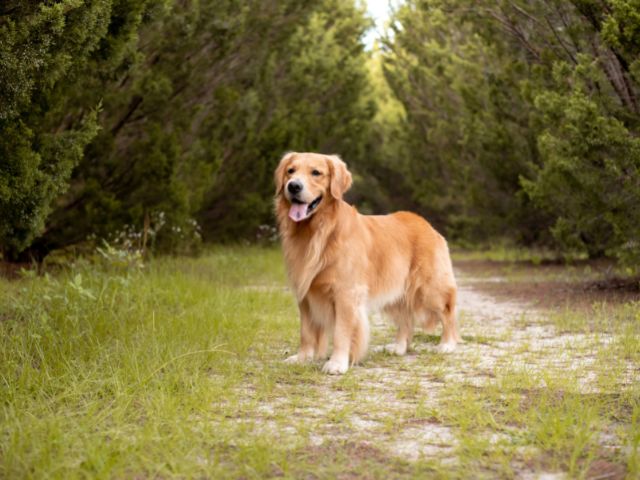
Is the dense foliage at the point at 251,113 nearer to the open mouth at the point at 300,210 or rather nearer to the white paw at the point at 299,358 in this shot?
the open mouth at the point at 300,210

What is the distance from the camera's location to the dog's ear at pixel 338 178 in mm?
5164

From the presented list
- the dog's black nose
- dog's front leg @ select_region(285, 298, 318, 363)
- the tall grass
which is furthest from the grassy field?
the dog's black nose

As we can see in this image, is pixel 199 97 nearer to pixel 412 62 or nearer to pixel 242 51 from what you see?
pixel 242 51

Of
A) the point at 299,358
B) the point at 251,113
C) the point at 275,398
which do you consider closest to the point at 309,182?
the point at 299,358

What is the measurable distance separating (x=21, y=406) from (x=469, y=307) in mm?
5609

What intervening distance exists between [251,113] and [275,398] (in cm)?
998

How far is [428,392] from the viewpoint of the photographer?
4.25 meters

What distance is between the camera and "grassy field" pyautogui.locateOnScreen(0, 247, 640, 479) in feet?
9.60

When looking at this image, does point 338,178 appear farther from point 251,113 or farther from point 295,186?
point 251,113

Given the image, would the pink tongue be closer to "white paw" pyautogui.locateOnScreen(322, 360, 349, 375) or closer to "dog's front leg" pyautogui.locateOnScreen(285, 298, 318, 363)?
"dog's front leg" pyautogui.locateOnScreen(285, 298, 318, 363)

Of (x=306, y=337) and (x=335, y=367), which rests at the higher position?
(x=306, y=337)

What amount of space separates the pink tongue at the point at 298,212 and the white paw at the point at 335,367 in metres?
0.89

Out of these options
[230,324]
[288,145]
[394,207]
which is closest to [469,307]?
[230,324]

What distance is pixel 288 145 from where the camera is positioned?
15180 millimetres
